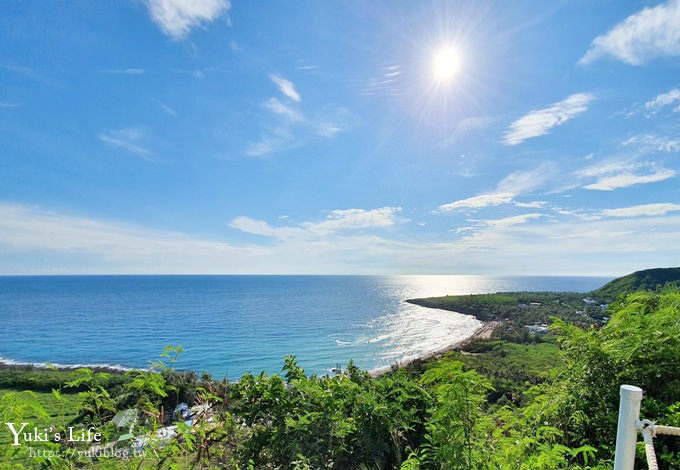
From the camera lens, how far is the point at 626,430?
3.66 feet

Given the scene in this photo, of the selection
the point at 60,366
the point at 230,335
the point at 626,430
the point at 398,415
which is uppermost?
the point at 626,430


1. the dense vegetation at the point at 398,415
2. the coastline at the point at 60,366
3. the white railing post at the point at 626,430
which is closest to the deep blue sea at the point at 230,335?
the coastline at the point at 60,366

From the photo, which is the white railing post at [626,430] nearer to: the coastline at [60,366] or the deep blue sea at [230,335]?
the deep blue sea at [230,335]

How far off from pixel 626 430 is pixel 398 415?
1.68 meters

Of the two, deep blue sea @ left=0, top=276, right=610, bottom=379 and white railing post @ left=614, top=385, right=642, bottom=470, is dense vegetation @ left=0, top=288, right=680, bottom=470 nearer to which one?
white railing post @ left=614, top=385, right=642, bottom=470

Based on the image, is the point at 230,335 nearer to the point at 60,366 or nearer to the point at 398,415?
the point at 60,366

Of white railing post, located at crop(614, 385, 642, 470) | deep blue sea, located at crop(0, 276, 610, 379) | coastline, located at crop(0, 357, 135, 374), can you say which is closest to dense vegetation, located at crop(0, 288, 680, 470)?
white railing post, located at crop(614, 385, 642, 470)

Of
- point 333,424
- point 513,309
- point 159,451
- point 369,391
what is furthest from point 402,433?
point 513,309

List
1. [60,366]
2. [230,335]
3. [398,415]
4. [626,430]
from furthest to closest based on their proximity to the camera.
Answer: [230,335] < [60,366] < [398,415] < [626,430]

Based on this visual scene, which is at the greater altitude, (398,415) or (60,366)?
(398,415)

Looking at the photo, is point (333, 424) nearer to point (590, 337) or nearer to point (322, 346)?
point (590, 337)

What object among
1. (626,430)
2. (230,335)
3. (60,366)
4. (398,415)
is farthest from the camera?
(230,335)

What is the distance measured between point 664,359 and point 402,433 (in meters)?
2.13

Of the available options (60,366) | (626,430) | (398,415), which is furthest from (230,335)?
(626,430)
